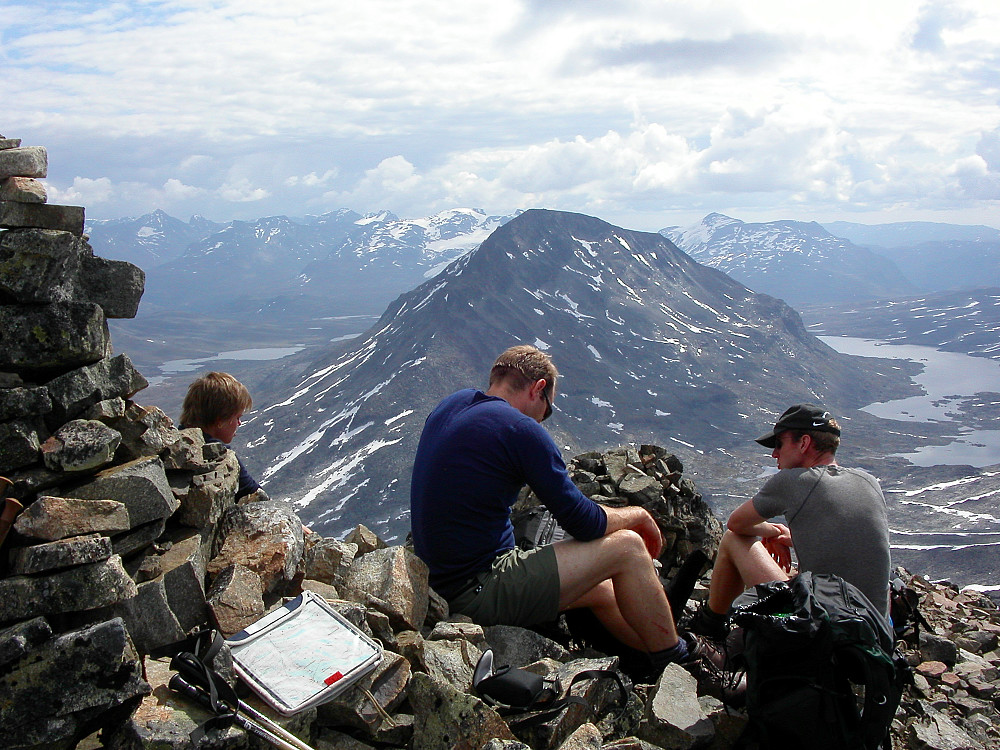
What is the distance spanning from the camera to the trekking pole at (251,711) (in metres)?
5.62

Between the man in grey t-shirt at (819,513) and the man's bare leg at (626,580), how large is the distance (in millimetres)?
1603

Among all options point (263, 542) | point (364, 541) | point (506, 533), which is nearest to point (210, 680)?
point (263, 542)

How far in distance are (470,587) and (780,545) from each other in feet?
16.4

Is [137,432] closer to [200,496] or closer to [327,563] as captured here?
[200,496]

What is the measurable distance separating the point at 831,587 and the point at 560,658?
2.94m

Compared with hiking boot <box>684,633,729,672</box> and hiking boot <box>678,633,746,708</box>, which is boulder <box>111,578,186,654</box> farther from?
hiking boot <box>684,633,729,672</box>

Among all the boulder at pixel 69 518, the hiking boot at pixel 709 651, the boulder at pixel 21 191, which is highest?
the boulder at pixel 21 191

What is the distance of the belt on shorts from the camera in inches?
331

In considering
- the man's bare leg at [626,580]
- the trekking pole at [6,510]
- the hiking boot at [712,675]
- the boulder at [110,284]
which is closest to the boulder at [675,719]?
the hiking boot at [712,675]

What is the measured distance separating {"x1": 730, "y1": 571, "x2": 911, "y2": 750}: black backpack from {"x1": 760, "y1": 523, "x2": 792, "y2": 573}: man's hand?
3.76 m

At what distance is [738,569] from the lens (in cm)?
940

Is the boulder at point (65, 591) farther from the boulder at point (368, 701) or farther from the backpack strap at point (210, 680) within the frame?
the boulder at point (368, 701)

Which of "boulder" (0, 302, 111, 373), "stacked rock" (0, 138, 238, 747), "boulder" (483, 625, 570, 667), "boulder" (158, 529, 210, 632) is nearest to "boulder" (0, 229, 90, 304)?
"stacked rock" (0, 138, 238, 747)

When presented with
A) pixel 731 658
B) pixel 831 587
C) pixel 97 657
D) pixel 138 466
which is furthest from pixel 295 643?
pixel 831 587
